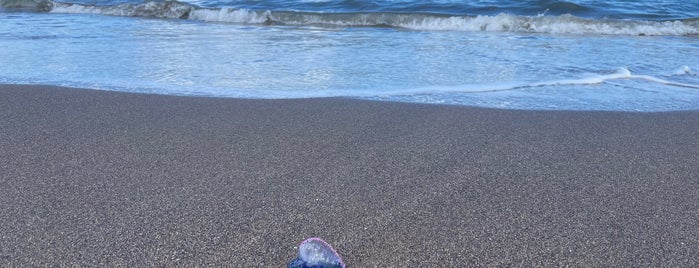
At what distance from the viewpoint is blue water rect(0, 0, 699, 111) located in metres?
5.03

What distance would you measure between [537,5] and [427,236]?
410 inches

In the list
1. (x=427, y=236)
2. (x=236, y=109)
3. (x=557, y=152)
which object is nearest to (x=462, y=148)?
(x=557, y=152)

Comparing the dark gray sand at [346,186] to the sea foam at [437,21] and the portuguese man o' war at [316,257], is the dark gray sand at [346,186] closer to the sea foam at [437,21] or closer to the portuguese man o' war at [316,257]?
the portuguese man o' war at [316,257]

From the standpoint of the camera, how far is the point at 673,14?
11.2m

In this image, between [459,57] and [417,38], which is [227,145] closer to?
[459,57]

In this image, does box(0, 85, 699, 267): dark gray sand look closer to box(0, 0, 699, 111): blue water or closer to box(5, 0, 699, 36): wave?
box(0, 0, 699, 111): blue water

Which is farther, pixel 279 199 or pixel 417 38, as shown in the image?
pixel 417 38

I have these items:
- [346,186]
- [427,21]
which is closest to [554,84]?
[346,186]

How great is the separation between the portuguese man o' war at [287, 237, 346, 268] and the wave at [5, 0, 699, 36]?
338 inches

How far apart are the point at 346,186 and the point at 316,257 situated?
918 millimetres

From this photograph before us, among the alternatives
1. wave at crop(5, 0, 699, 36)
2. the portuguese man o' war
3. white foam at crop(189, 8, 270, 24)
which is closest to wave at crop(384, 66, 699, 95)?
the portuguese man o' war

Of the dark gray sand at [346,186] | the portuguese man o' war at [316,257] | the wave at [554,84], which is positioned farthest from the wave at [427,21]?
the portuguese man o' war at [316,257]

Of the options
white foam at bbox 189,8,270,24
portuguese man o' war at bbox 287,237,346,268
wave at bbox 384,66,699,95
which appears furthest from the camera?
white foam at bbox 189,8,270,24

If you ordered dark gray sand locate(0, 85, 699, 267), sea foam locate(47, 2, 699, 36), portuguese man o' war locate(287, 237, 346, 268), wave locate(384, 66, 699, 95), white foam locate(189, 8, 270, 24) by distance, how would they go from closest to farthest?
portuguese man o' war locate(287, 237, 346, 268), dark gray sand locate(0, 85, 699, 267), wave locate(384, 66, 699, 95), sea foam locate(47, 2, 699, 36), white foam locate(189, 8, 270, 24)
